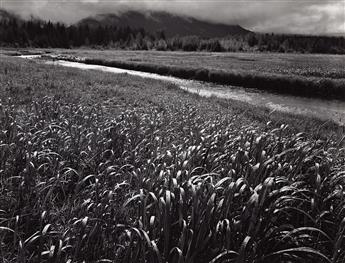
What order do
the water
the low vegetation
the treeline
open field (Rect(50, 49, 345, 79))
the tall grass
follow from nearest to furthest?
the tall grass < the water < the low vegetation < open field (Rect(50, 49, 345, 79)) < the treeline

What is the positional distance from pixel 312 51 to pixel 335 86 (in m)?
129

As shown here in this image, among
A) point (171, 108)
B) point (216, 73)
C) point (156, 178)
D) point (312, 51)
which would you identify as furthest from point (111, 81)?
point (312, 51)

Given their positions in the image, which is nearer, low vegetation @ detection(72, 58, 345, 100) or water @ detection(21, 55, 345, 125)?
water @ detection(21, 55, 345, 125)

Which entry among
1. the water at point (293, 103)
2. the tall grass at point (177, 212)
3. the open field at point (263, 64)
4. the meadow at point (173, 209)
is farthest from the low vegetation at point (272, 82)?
the tall grass at point (177, 212)

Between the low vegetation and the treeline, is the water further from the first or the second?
the treeline

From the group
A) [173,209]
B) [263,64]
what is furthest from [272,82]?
[173,209]

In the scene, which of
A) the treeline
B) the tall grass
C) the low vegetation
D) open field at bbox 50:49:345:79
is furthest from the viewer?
→ the treeline

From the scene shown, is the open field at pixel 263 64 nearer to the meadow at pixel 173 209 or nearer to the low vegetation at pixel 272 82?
the low vegetation at pixel 272 82

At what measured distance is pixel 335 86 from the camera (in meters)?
36.8

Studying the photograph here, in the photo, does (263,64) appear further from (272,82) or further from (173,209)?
(173,209)

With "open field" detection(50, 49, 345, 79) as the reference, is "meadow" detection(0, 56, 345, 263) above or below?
below

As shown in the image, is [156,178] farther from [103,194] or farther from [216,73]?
[216,73]

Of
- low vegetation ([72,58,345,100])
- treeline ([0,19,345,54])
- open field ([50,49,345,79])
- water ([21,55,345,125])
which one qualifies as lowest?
water ([21,55,345,125])

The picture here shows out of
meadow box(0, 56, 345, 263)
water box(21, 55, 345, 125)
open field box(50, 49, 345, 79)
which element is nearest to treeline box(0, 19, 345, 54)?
open field box(50, 49, 345, 79)
